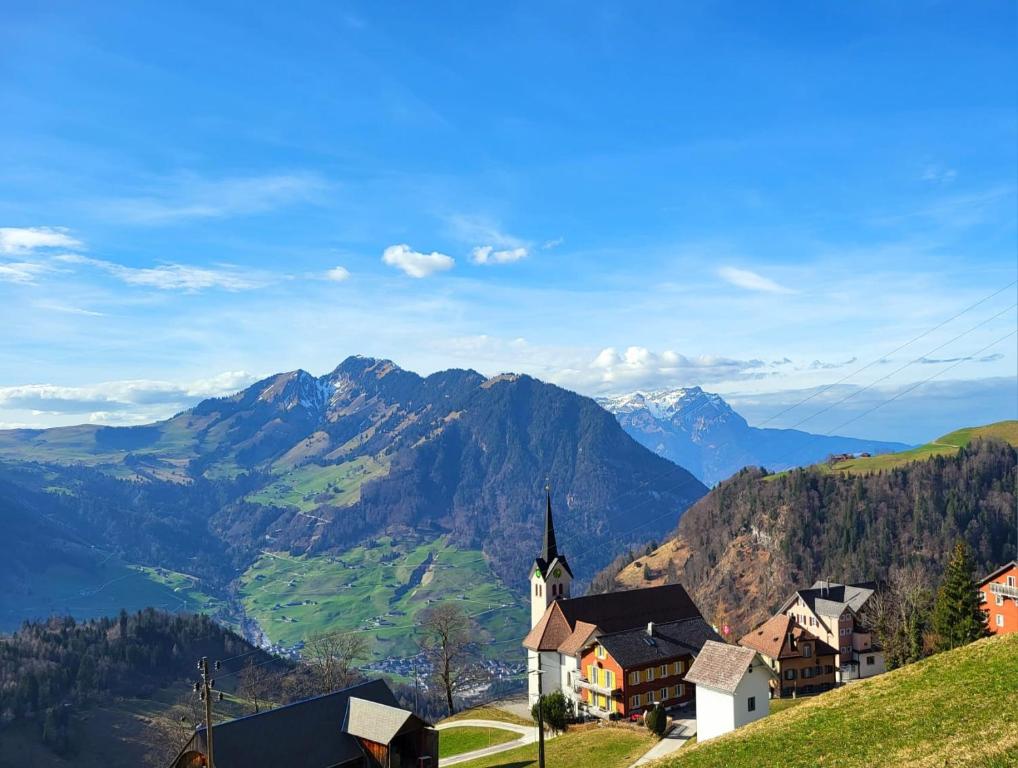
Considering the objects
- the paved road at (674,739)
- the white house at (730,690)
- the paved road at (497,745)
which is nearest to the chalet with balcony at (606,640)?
the paved road at (497,745)

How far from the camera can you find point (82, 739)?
172m

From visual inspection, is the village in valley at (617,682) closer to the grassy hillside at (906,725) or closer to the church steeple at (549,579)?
the church steeple at (549,579)

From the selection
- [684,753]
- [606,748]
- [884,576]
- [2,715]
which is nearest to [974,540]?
[884,576]

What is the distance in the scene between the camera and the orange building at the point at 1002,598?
9781 cm

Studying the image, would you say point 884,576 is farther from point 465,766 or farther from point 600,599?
point 465,766

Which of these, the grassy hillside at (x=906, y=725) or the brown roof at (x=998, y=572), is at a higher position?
the grassy hillside at (x=906, y=725)

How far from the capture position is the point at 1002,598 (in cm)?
9969

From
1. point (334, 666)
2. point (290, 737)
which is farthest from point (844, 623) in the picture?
point (290, 737)

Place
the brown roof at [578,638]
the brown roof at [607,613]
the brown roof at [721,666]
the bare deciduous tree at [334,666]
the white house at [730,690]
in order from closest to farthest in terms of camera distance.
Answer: the white house at [730,690], the brown roof at [721,666], the brown roof at [578,638], the brown roof at [607,613], the bare deciduous tree at [334,666]

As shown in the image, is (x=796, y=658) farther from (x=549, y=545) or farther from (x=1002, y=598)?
(x=549, y=545)

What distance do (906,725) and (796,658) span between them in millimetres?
58861

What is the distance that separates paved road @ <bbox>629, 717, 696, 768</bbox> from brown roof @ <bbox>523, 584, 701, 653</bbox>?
74.9 feet

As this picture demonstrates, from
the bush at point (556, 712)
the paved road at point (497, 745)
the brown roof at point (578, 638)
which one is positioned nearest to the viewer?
the paved road at point (497, 745)

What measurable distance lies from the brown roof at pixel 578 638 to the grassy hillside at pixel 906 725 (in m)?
44.7
